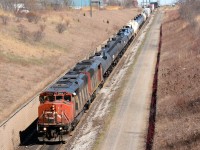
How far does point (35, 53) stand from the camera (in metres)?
51.3

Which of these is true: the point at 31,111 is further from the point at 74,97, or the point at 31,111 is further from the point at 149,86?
the point at 149,86

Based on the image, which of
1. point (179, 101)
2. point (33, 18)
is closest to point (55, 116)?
point (179, 101)

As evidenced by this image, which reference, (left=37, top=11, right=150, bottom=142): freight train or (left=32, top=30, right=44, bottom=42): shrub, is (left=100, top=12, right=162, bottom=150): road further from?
(left=32, top=30, right=44, bottom=42): shrub

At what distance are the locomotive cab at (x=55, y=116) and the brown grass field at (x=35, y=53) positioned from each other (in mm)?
6168

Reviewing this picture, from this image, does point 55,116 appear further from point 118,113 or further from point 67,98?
point 118,113

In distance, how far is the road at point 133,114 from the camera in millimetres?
24078

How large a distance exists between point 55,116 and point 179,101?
31.6ft

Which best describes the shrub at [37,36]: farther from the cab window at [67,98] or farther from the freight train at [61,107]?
the cab window at [67,98]

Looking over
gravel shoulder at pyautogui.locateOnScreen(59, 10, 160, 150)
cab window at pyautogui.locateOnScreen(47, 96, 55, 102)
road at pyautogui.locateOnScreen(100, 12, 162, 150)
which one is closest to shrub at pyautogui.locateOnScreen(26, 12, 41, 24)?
gravel shoulder at pyautogui.locateOnScreen(59, 10, 160, 150)

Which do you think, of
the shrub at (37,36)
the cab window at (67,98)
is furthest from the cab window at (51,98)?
the shrub at (37,36)

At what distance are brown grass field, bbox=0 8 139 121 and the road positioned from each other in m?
8.41

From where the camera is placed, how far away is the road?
24.1 meters

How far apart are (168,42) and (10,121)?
41.1m

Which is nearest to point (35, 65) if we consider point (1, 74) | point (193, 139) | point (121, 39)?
point (1, 74)
